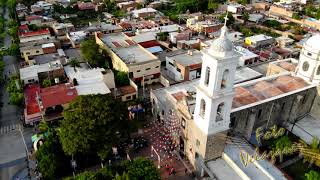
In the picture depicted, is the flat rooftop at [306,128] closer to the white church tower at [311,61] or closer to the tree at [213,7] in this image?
the white church tower at [311,61]

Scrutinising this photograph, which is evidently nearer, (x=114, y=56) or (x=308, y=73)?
(x=308, y=73)

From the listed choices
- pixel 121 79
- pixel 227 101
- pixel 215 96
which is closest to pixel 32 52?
pixel 121 79

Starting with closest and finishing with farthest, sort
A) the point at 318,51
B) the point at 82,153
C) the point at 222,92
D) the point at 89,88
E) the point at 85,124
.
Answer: the point at 222,92, the point at 85,124, the point at 82,153, the point at 318,51, the point at 89,88

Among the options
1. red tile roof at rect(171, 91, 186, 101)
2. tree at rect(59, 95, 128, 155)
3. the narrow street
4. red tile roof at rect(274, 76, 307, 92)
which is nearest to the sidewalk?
red tile roof at rect(171, 91, 186, 101)

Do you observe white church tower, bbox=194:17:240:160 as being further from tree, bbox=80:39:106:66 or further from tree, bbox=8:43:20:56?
tree, bbox=8:43:20:56

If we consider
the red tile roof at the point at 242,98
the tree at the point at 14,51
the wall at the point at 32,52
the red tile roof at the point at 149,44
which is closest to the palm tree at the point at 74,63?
the wall at the point at 32,52

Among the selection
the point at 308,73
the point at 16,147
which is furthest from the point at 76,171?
the point at 308,73

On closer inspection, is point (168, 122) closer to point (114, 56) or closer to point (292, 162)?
point (292, 162)
